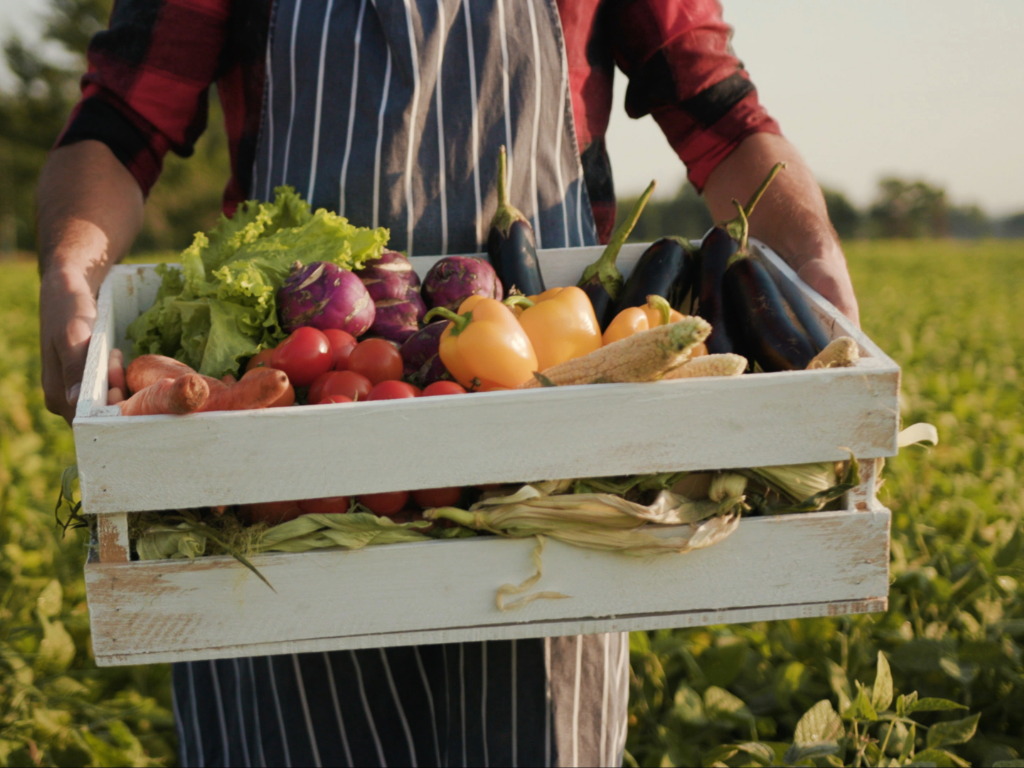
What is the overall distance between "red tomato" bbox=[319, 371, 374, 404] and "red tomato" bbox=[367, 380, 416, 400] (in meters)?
0.05

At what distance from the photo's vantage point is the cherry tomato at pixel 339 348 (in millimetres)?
1614

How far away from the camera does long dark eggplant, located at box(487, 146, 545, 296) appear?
183 centimetres

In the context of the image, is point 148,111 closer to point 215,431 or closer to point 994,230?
point 215,431

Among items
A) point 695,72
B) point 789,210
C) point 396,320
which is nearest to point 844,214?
point 695,72

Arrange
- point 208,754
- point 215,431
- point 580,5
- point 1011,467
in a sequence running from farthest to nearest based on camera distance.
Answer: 1. point 1011,467
2. point 208,754
3. point 580,5
4. point 215,431

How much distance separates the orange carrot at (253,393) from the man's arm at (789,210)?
39.4 inches

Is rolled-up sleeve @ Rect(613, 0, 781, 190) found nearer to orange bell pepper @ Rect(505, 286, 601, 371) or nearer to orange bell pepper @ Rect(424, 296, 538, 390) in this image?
orange bell pepper @ Rect(505, 286, 601, 371)

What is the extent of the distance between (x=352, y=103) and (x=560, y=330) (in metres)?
0.79

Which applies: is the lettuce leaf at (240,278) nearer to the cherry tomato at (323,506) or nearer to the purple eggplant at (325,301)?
the purple eggplant at (325,301)

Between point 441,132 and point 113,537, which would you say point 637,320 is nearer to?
point 441,132

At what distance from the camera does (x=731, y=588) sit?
1.35 meters

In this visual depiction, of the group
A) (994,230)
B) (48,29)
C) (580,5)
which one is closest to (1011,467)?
(580,5)

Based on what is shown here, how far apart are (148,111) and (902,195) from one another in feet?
202

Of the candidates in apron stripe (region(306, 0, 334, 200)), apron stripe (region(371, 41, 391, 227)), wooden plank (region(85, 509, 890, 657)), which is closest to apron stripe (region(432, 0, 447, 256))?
apron stripe (region(371, 41, 391, 227))
